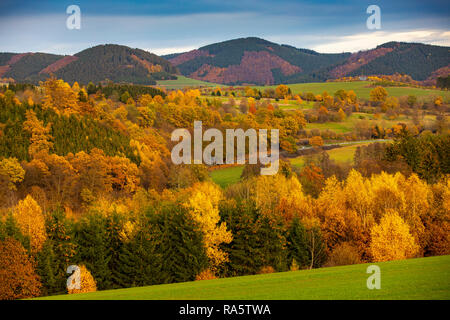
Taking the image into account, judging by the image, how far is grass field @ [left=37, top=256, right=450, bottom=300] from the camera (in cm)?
2208

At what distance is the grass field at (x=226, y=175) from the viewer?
10544 cm

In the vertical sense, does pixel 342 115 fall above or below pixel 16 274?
above

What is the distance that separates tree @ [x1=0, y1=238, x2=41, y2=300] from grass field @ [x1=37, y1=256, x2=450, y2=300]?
16.2 m

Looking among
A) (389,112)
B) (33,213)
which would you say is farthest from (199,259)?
(389,112)

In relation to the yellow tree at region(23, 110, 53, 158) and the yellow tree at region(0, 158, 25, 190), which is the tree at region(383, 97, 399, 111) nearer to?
the yellow tree at region(23, 110, 53, 158)

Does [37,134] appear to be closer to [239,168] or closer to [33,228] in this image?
[239,168]

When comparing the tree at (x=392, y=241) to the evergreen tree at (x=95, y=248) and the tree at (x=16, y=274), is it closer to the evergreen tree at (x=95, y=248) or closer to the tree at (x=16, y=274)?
the evergreen tree at (x=95, y=248)

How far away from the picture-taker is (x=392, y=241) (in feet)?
160

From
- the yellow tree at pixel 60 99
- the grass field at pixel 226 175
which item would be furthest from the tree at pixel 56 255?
the yellow tree at pixel 60 99

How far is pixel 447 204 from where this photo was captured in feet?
199

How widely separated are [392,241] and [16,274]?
35.3m

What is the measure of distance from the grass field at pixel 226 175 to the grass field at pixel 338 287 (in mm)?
71791

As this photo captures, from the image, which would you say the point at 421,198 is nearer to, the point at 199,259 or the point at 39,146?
the point at 199,259

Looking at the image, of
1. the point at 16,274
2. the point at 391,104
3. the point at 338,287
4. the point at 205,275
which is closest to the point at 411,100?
the point at 391,104
